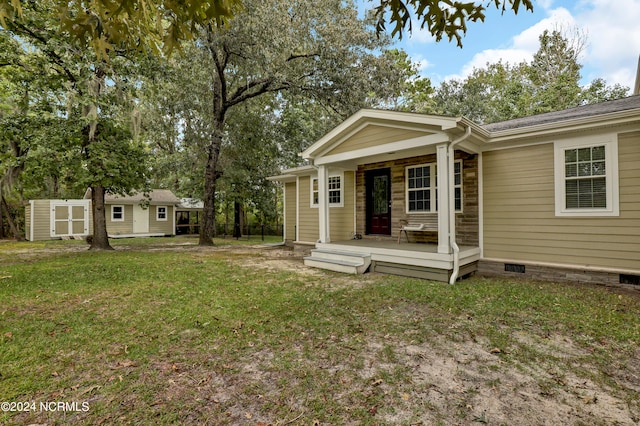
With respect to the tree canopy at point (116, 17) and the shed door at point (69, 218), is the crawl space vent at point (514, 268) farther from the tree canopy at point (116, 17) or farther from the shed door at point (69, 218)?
the shed door at point (69, 218)

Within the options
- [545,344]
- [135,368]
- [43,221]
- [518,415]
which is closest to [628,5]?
[545,344]

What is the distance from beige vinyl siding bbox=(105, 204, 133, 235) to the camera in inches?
708

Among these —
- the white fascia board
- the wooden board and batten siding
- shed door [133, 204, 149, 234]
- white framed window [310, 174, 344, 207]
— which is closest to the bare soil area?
the white fascia board

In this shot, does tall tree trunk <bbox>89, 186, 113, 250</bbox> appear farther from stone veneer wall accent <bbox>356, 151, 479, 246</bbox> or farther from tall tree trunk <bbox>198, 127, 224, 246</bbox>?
stone veneer wall accent <bbox>356, 151, 479, 246</bbox>

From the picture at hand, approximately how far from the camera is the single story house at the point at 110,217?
1590cm

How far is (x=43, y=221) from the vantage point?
52.6 feet

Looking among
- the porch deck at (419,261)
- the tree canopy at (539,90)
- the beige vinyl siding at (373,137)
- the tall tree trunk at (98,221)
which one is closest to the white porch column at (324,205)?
the beige vinyl siding at (373,137)

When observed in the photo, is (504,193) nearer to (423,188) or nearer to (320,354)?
(423,188)

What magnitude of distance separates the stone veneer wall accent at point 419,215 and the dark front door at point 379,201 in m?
0.16

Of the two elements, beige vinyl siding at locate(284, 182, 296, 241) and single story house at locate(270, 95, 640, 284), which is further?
beige vinyl siding at locate(284, 182, 296, 241)

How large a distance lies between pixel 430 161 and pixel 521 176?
81.5 inches

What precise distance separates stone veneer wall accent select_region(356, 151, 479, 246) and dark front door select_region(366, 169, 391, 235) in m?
0.16

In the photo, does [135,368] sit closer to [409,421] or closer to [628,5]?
[409,421]

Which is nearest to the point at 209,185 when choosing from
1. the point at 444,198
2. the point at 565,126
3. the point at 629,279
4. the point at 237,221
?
the point at 237,221
